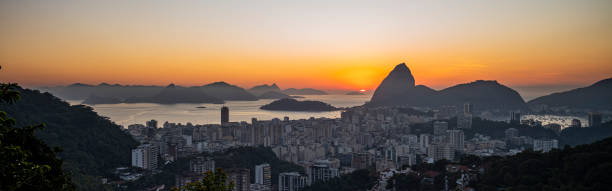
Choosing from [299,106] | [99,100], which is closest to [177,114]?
[99,100]

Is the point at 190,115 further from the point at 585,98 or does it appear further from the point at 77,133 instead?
the point at 585,98

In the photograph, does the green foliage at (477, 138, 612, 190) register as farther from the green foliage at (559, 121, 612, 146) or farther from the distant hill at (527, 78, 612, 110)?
the distant hill at (527, 78, 612, 110)

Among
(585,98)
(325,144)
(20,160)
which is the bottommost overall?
(325,144)

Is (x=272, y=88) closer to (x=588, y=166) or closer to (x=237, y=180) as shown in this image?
(x=237, y=180)

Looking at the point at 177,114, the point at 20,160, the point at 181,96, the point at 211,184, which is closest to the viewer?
the point at 20,160

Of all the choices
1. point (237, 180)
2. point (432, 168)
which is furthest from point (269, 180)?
point (432, 168)

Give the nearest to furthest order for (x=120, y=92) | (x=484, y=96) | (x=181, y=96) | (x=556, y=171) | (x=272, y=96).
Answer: (x=556, y=171)
(x=484, y=96)
(x=120, y=92)
(x=181, y=96)
(x=272, y=96)

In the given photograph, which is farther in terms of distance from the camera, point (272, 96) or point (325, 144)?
point (272, 96)

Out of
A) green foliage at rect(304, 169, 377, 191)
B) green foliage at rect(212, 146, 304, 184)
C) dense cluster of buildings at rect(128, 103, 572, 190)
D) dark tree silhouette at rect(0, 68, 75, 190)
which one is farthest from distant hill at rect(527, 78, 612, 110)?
dark tree silhouette at rect(0, 68, 75, 190)
